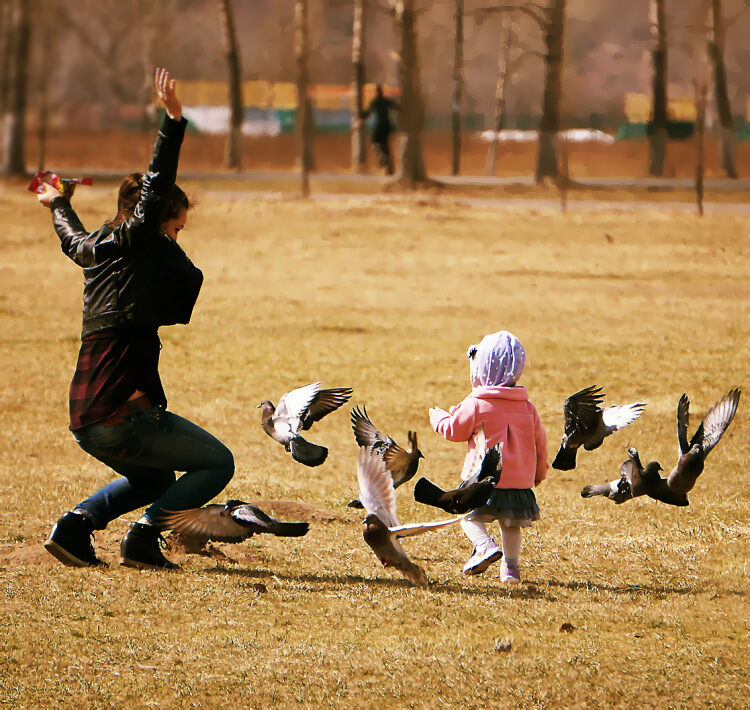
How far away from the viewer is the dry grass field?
4.47 metres

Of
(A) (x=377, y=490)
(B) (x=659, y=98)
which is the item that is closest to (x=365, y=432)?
(A) (x=377, y=490)

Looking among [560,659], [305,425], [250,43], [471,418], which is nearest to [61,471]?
[305,425]

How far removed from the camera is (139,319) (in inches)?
201

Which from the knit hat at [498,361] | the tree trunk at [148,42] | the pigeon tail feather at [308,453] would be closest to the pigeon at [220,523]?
the pigeon tail feather at [308,453]

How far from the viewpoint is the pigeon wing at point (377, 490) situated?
5078 millimetres

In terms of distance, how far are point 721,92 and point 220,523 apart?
33.9 meters

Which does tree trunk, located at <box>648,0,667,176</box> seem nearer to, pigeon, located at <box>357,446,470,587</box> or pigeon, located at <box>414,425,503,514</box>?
pigeon, located at <box>414,425,503,514</box>

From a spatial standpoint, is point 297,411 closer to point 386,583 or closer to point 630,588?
point 386,583

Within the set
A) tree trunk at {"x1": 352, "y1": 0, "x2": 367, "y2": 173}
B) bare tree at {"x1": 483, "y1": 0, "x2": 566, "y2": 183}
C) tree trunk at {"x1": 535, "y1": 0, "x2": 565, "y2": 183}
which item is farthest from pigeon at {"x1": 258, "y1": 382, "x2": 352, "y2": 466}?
tree trunk at {"x1": 352, "y1": 0, "x2": 367, "y2": 173}

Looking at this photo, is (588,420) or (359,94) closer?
(588,420)

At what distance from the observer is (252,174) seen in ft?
123

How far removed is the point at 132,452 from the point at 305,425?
30.6 inches

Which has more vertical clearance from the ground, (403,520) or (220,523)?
(220,523)

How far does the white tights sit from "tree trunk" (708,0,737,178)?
1244 inches
